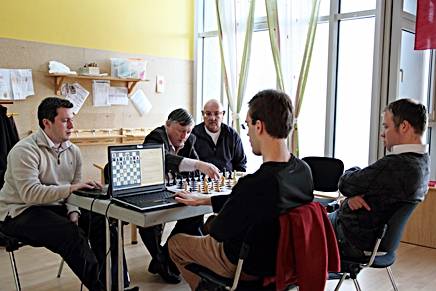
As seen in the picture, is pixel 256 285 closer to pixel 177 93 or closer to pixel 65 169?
pixel 65 169

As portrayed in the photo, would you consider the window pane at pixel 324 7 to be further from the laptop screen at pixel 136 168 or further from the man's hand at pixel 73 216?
the man's hand at pixel 73 216

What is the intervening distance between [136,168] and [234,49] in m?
3.09

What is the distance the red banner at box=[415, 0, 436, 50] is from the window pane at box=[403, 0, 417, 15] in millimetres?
161

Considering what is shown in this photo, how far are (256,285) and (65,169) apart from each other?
1.37m

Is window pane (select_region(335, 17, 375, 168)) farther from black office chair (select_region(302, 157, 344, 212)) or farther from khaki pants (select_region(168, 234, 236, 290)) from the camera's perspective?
khaki pants (select_region(168, 234, 236, 290))

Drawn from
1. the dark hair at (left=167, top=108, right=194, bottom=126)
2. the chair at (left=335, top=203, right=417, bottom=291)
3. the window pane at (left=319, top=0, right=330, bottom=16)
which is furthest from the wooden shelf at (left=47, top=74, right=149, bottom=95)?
the chair at (left=335, top=203, right=417, bottom=291)

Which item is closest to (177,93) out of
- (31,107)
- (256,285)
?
(31,107)

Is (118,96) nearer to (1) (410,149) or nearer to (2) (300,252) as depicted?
(1) (410,149)

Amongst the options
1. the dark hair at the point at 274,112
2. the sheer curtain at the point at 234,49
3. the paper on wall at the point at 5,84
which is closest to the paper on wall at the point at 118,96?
the paper on wall at the point at 5,84

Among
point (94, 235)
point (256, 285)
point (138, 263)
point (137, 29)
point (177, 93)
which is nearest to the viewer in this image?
point (256, 285)

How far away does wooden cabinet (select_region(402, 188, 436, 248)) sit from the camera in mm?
3943

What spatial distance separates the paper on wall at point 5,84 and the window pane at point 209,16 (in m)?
2.45

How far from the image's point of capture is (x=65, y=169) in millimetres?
2680

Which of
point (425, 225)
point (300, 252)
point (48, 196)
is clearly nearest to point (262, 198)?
point (300, 252)
